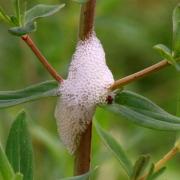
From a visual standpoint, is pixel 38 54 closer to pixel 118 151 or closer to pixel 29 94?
pixel 29 94

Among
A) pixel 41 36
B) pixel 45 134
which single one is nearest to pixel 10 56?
pixel 41 36

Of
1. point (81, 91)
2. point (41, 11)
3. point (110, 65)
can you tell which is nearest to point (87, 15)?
point (41, 11)

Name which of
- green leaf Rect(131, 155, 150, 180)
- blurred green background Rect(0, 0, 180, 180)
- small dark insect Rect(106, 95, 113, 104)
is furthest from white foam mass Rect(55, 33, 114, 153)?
blurred green background Rect(0, 0, 180, 180)

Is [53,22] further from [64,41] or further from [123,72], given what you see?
[123,72]

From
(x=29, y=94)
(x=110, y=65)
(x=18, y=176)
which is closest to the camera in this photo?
(x=18, y=176)

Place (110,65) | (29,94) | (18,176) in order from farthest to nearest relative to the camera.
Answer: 1. (110,65)
2. (29,94)
3. (18,176)

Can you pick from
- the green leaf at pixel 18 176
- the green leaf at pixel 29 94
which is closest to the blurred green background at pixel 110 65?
the green leaf at pixel 29 94

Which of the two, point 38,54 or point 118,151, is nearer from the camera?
point 38,54
